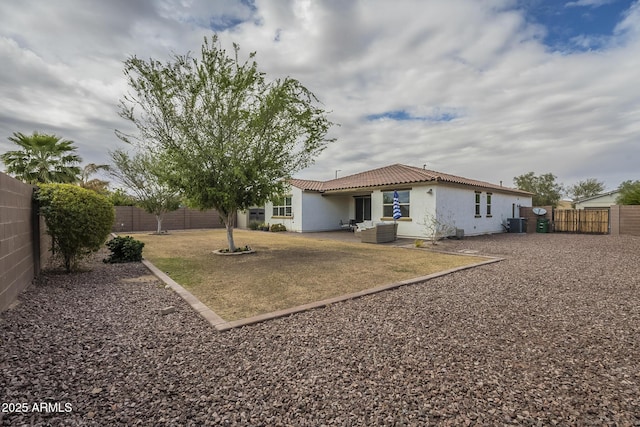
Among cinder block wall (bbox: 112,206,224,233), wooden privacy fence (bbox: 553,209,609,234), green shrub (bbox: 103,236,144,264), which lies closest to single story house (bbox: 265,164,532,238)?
wooden privacy fence (bbox: 553,209,609,234)

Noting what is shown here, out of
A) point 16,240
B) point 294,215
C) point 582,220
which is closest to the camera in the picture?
point 16,240

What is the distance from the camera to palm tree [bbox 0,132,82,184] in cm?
1294

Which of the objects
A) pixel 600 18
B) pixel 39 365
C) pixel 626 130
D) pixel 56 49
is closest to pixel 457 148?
pixel 626 130

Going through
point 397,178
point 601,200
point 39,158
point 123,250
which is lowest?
point 123,250

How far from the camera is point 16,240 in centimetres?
461

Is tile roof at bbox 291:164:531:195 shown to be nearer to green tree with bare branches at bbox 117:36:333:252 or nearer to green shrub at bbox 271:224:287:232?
green shrub at bbox 271:224:287:232

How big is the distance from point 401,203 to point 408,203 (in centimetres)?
43

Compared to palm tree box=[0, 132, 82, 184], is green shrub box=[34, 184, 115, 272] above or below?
below

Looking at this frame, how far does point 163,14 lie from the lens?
654 centimetres

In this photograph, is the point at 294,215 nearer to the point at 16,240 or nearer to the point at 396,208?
the point at 396,208

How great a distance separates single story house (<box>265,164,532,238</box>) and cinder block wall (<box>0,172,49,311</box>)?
620cm

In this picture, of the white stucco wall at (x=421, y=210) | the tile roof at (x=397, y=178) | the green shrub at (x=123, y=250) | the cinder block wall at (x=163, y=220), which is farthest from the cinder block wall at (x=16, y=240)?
the cinder block wall at (x=163, y=220)

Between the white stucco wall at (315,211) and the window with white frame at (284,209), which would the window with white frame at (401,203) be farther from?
the window with white frame at (284,209)

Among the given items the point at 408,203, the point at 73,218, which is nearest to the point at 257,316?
the point at 73,218
